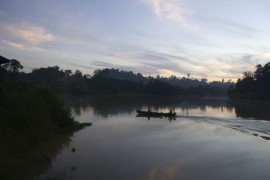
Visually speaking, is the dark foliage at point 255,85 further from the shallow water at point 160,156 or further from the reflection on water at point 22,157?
the reflection on water at point 22,157

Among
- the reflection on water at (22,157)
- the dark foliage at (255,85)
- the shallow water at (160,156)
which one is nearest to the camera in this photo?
the reflection on water at (22,157)

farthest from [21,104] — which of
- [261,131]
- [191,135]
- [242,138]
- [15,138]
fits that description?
[261,131]

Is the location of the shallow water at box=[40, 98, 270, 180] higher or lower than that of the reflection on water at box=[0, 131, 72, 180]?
lower

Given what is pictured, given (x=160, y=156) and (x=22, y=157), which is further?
(x=160, y=156)

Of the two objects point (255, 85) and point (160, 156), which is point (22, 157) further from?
point (255, 85)

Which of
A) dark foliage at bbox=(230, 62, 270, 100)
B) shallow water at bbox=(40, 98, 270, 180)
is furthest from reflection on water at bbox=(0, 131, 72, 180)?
dark foliage at bbox=(230, 62, 270, 100)

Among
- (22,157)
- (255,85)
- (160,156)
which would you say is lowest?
(160,156)

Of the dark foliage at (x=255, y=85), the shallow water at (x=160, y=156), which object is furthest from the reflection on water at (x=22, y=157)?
the dark foliage at (x=255, y=85)

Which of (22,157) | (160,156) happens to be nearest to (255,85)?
(160,156)

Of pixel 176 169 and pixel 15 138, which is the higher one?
pixel 15 138

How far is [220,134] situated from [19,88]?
16.8 meters

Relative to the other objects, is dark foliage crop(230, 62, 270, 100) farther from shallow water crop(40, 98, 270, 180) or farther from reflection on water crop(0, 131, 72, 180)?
reflection on water crop(0, 131, 72, 180)

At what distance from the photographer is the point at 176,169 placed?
1616cm

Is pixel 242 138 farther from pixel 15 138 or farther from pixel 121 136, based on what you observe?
pixel 15 138
